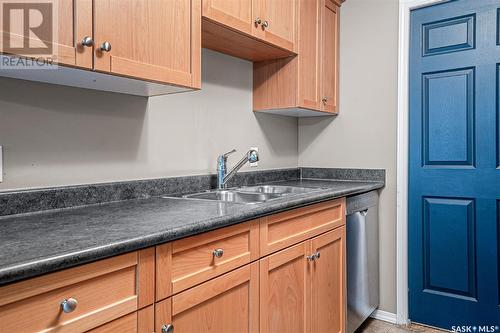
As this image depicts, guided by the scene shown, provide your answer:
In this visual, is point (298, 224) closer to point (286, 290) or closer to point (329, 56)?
point (286, 290)

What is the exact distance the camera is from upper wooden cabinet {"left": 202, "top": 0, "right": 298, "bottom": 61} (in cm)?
159

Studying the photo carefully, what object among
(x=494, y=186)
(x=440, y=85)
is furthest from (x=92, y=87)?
(x=494, y=186)

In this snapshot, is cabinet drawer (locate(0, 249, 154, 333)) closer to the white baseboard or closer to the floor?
the floor

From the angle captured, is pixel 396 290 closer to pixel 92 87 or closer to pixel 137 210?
pixel 137 210

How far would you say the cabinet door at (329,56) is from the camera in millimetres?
2418

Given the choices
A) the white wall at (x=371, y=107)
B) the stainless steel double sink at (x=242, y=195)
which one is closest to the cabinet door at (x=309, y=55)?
the white wall at (x=371, y=107)

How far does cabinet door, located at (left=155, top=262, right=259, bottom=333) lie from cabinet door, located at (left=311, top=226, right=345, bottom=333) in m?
0.48

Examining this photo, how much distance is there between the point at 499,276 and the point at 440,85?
1164mm

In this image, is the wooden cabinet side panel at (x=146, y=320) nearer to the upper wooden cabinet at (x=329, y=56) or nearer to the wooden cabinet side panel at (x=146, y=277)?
the wooden cabinet side panel at (x=146, y=277)

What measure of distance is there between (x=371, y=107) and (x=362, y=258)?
1.01m

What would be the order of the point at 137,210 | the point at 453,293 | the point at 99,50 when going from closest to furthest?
the point at 99,50, the point at 137,210, the point at 453,293

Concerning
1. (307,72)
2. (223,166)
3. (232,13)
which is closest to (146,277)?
(223,166)

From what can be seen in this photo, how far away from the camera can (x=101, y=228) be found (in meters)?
0.98

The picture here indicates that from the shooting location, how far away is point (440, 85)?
87.4 inches
